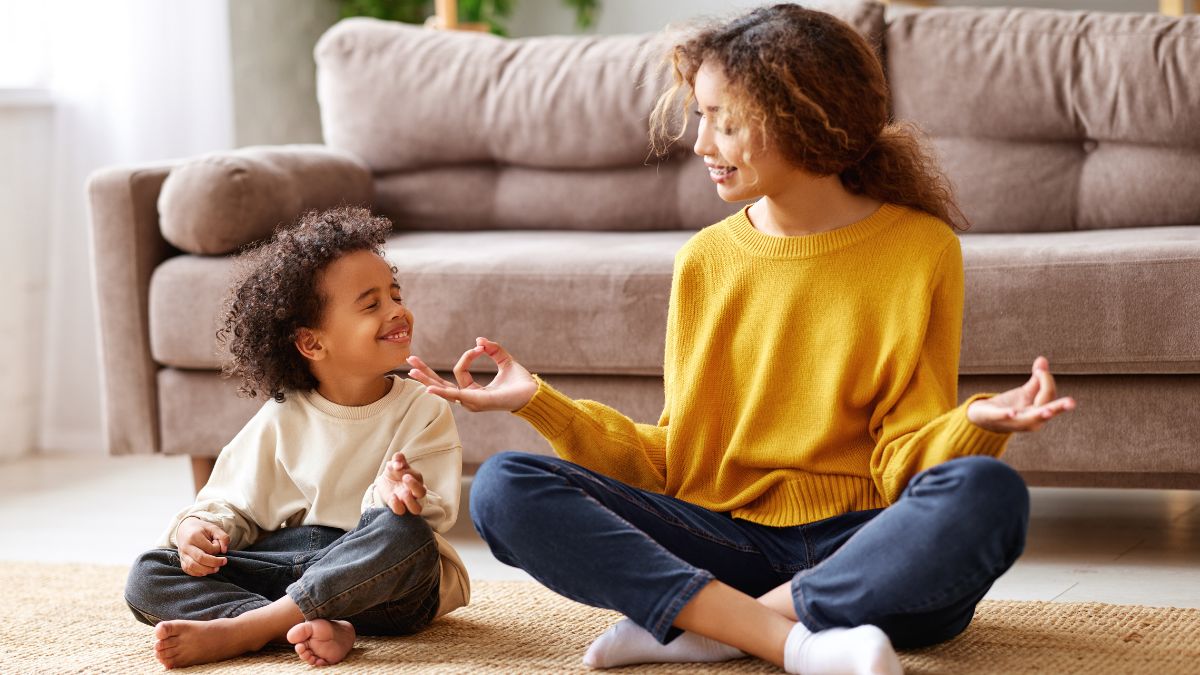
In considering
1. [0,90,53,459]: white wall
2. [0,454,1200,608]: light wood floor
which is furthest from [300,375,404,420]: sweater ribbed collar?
[0,90,53,459]: white wall

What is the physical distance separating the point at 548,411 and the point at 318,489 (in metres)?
0.29

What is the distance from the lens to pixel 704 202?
2467mm

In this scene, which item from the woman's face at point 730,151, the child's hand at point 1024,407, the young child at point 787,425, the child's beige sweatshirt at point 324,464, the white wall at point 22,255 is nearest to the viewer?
the child's hand at point 1024,407

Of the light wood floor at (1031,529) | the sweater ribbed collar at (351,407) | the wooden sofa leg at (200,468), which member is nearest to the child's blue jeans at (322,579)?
the sweater ribbed collar at (351,407)

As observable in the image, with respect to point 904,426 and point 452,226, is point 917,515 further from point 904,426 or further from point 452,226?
point 452,226

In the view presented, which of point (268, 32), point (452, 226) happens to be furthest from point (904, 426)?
point (268, 32)

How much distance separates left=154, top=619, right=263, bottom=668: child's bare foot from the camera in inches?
54.5

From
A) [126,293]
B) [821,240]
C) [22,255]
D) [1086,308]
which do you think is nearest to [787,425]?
[821,240]

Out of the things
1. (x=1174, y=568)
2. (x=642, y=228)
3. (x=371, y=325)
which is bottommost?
(x=1174, y=568)

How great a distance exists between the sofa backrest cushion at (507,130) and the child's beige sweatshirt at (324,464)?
1.05 metres

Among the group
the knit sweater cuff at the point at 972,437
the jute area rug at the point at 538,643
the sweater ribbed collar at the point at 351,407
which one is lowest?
the jute area rug at the point at 538,643

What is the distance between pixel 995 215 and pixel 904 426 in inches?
41.5

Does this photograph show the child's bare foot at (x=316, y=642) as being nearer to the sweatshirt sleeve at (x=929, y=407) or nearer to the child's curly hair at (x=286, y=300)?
the child's curly hair at (x=286, y=300)

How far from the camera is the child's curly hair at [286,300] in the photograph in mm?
1548
